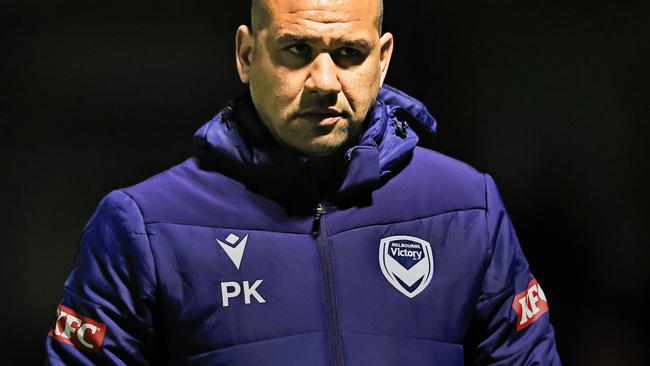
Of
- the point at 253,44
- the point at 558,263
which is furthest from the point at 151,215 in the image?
the point at 558,263

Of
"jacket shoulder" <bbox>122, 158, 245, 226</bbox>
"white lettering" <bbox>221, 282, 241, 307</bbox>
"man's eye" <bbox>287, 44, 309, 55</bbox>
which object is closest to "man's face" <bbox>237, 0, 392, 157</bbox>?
"man's eye" <bbox>287, 44, 309, 55</bbox>

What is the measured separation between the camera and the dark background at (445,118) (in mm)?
2471

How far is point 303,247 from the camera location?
1834mm

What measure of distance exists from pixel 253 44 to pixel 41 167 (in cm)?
75

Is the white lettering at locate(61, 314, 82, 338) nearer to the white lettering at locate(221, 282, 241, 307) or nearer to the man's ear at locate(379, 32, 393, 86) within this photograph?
the white lettering at locate(221, 282, 241, 307)

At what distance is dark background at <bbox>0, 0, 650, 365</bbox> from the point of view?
Result: 2.47 metres

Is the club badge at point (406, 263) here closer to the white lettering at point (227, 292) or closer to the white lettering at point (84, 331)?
the white lettering at point (227, 292)

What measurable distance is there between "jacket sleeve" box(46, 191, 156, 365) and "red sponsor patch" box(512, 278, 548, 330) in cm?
53

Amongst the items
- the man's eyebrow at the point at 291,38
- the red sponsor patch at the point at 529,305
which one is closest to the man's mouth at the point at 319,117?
the man's eyebrow at the point at 291,38

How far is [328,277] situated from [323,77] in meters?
0.28

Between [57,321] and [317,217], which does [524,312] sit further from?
[57,321]

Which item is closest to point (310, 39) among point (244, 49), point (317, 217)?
point (244, 49)

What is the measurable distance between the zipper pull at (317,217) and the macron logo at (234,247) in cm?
10

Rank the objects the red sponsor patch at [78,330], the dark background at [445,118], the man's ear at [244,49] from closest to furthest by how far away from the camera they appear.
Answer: the red sponsor patch at [78,330] → the man's ear at [244,49] → the dark background at [445,118]
